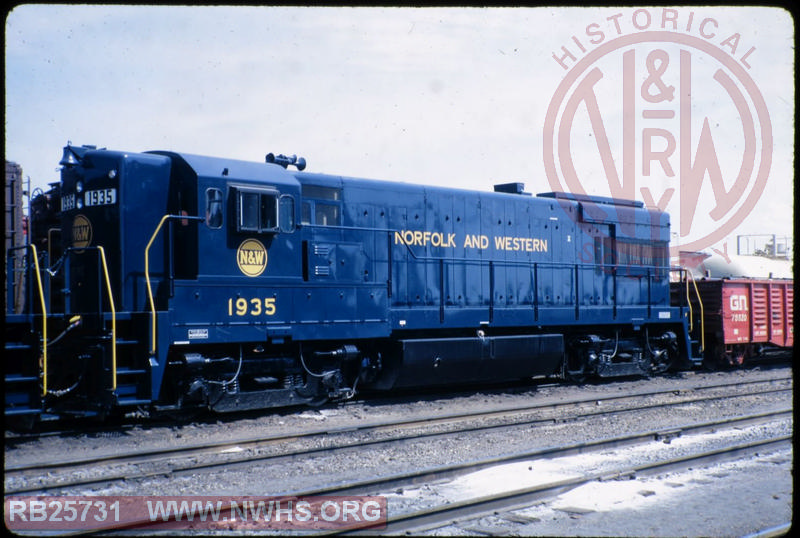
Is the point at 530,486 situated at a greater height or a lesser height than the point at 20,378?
lesser

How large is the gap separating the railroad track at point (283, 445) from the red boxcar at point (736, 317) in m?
6.11

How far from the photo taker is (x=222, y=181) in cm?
1083

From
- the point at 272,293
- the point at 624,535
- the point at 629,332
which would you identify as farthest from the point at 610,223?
the point at 624,535

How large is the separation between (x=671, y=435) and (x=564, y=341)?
20.1 ft

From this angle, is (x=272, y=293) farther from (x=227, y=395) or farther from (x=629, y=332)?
(x=629, y=332)

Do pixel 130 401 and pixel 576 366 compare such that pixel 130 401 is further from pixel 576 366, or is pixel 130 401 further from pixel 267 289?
pixel 576 366

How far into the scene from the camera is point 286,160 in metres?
12.2

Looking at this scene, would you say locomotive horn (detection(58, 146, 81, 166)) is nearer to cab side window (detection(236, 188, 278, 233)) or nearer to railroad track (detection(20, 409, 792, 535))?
cab side window (detection(236, 188, 278, 233))

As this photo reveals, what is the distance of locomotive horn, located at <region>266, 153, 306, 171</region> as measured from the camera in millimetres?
12156

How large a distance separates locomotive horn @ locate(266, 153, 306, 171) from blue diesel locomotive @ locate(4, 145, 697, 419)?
0.05 metres

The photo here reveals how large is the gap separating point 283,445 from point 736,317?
47.6 ft

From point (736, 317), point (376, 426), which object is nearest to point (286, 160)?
point (376, 426)
